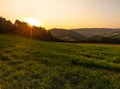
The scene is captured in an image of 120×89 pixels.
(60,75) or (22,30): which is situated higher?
(22,30)

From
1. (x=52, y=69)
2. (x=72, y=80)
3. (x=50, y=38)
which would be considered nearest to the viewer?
(x=72, y=80)

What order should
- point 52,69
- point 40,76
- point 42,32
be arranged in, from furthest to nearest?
point 42,32, point 52,69, point 40,76

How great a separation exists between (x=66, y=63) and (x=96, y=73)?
4766mm

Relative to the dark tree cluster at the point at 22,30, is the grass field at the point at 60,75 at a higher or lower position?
lower

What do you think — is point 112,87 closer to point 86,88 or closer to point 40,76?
point 86,88

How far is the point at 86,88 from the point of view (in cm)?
1570

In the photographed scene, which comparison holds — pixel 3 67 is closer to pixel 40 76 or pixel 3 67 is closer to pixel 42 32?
pixel 40 76

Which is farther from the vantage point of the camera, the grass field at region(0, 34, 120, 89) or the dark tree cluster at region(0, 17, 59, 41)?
the dark tree cluster at region(0, 17, 59, 41)

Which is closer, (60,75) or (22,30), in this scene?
(60,75)

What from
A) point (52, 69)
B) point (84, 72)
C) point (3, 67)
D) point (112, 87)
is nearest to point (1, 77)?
point (3, 67)

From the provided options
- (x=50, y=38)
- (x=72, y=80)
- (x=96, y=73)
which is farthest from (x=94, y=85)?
(x=50, y=38)

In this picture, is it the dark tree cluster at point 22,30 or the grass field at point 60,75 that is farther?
the dark tree cluster at point 22,30

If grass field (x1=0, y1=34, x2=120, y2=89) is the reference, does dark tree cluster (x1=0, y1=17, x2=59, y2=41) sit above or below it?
above

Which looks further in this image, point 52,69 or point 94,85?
point 52,69
